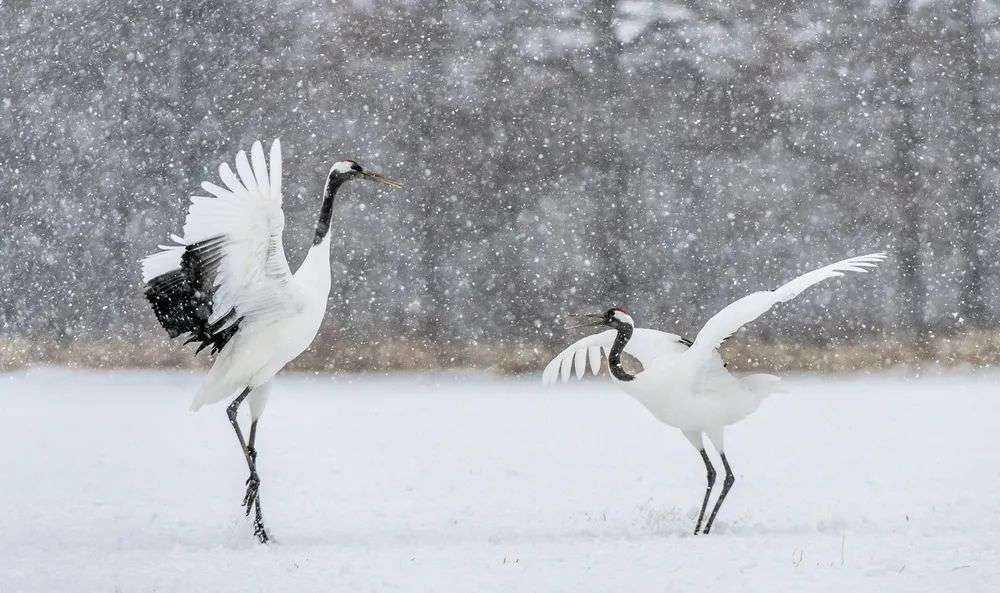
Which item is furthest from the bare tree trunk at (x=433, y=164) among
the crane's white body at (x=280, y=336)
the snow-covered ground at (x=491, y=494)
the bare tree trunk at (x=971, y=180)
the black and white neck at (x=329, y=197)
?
the crane's white body at (x=280, y=336)

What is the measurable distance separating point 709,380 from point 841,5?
1202 cm

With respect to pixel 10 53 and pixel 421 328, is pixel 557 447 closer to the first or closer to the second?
pixel 421 328

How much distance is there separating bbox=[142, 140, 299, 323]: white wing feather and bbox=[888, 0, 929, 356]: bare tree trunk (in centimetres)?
1256

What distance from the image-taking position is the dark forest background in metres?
16.1

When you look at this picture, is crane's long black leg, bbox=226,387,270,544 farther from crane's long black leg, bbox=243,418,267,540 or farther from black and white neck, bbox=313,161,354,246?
black and white neck, bbox=313,161,354,246

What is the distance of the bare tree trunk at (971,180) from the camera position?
16141 mm

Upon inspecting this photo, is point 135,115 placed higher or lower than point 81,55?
lower

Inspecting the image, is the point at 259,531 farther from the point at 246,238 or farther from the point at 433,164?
the point at 433,164

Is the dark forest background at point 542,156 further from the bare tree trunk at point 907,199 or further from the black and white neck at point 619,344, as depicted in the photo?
the black and white neck at point 619,344

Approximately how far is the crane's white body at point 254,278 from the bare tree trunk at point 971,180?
12876 millimetres

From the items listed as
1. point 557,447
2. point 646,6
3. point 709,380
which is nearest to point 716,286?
point 646,6

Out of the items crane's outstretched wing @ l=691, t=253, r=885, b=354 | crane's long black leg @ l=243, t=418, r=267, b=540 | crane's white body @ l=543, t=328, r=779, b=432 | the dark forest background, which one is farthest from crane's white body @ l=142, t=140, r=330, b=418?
the dark forest background

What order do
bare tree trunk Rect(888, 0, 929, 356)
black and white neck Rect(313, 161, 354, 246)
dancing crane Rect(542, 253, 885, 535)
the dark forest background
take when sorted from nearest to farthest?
dancing crane Rect(542, 253, 885, 535) < black and white neck Rect(313, 161, 354, 246) < the dark forest background < bare tree trunk Rect(888, 0, 929, 356)

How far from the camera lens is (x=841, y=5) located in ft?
53.5
